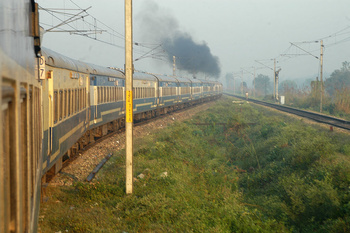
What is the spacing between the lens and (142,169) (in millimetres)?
11375

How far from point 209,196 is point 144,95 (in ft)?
54.5

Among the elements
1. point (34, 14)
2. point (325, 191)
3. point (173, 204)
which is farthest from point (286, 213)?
point (34, 14)

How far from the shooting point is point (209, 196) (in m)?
9.40

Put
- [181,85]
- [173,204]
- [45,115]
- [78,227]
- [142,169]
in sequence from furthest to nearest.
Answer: [181,85], [142,169], [173,204], [45,115], [78,227]

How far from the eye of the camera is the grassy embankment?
7336 mm

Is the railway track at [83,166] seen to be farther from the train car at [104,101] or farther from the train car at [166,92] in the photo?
the train car at [166,92]

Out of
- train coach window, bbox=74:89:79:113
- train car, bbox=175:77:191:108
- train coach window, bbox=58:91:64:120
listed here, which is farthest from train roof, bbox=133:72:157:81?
train coach window, bbox=58:91:64:120

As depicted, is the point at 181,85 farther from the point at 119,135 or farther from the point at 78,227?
the point at 78,227

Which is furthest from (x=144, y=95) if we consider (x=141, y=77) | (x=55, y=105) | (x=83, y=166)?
(x=55, y=105)

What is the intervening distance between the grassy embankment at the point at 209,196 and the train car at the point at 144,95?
28.0 feet

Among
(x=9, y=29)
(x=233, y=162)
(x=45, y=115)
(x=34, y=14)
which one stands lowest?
(x=233, y=162)

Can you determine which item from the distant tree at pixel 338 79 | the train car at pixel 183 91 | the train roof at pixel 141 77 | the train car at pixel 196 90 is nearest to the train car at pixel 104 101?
the train roof at pixel 141 77

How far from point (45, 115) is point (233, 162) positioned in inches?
447

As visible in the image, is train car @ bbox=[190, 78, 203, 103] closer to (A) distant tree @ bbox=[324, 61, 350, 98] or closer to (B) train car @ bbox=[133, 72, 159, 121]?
(B) train car @ bbox=[133, 72, 159, 121]
